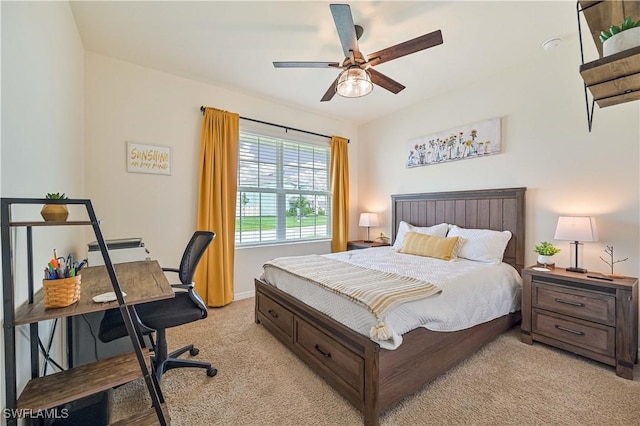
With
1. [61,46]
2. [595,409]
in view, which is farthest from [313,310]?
[61,46]

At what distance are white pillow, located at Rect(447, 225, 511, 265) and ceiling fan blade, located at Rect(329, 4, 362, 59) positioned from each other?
2227 mm

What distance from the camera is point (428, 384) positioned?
1874mm

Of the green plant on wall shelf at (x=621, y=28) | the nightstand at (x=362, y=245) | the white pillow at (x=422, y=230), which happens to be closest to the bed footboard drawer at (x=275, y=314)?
the white pillow at (x=422, y=230)

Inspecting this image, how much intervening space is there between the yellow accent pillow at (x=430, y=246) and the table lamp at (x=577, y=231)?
88 cm

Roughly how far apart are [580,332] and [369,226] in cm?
275

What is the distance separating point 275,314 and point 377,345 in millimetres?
1279

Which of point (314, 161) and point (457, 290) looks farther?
point (314, 161)

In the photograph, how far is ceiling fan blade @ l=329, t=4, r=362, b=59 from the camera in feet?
5.36

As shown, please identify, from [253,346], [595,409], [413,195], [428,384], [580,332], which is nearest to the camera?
[595,409]

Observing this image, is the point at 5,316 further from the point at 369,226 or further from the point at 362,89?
the point at 369,226

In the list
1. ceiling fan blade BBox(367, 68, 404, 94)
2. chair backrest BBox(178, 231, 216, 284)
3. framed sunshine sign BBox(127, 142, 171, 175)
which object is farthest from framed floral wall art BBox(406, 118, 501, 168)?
framed sunshine sign BBox(127, 142, 171, 175)

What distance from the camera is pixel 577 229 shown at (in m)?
2.31

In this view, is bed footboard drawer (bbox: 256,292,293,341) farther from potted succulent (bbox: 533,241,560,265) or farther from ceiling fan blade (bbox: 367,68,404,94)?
potted succulent (bbox: 533,241,560,265)

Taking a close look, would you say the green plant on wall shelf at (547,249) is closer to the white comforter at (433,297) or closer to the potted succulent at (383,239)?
the white comforter at (433,297)
